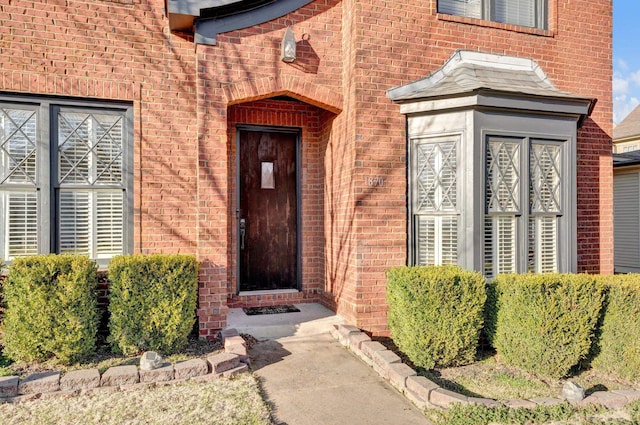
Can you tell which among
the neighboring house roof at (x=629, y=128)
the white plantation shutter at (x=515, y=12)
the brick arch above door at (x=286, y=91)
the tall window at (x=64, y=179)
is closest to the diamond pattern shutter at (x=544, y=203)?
the white plantation shutter at (x=515, y=12)

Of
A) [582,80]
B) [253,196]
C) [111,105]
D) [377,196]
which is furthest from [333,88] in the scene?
[582,80]

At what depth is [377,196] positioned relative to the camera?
5230 millimetres

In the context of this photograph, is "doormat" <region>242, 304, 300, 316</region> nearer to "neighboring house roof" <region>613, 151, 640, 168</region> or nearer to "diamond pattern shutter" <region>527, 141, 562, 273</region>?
"diamond pattern shutter" <region>527, 141, 562, 273</region>

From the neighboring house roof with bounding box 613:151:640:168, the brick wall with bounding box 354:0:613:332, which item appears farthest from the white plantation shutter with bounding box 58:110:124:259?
the neighboring house roof with bounding box 613:151:640:168

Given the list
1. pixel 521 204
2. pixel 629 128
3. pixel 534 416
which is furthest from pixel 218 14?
pixel 629 128

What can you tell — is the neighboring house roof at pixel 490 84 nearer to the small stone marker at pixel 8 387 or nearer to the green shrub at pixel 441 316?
the green shrub at pixel 441 316

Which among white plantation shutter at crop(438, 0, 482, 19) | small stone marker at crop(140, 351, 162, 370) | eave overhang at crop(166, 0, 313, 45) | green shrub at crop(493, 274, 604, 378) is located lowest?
small stone marker at crop(140, 351, 162, 370)

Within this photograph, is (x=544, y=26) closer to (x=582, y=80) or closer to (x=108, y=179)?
(x=582, y=80)

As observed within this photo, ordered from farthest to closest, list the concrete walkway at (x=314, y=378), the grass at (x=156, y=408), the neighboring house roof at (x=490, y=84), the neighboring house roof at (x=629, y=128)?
the neighboring house roof at (x=629, y=128) → the neighboring house roof at (x=490, y=84) → the concrete walkway at (x=314, y=378) → the grass at (x=156, y=408)

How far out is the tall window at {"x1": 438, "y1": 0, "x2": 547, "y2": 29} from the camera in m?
5.87

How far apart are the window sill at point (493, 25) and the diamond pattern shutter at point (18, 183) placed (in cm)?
519

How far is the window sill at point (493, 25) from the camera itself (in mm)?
5632

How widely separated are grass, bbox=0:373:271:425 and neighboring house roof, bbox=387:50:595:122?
380 centimetres

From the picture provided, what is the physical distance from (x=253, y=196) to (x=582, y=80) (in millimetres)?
5141
